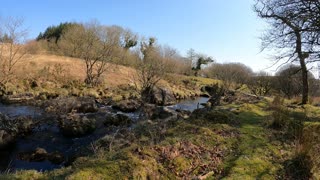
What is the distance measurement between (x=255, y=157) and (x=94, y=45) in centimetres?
3534

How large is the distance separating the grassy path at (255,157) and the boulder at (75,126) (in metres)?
9.05

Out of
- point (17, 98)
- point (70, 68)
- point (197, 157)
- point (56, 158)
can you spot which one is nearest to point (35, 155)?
point (56, 158)

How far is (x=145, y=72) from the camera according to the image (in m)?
37.4

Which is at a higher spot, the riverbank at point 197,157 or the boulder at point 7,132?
the riverbank at point 197,157

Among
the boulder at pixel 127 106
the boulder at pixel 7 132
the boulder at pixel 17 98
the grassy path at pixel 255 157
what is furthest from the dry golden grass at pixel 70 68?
the grassy path at pixel 255 157

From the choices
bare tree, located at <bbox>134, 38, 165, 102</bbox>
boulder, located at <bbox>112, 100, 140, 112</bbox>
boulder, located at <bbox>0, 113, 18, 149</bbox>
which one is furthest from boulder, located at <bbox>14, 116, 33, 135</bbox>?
bare tree, located at <bbox>134, 38, 165, 102</bbox>

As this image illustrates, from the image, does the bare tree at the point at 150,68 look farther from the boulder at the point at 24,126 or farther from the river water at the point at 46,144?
the boulder at the point at 24,126

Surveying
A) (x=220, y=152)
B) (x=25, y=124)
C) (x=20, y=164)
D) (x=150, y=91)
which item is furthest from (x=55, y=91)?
(x=220, y=152)

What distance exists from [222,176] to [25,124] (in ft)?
43.0

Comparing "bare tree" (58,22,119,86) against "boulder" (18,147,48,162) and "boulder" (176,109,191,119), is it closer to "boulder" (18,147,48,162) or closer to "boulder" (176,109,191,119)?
"boulder" (176,109,191,119)

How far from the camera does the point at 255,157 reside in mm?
8234

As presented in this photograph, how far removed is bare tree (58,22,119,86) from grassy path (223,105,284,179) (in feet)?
105

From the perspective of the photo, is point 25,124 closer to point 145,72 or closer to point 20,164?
point 20,164

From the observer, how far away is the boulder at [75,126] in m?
16.2
